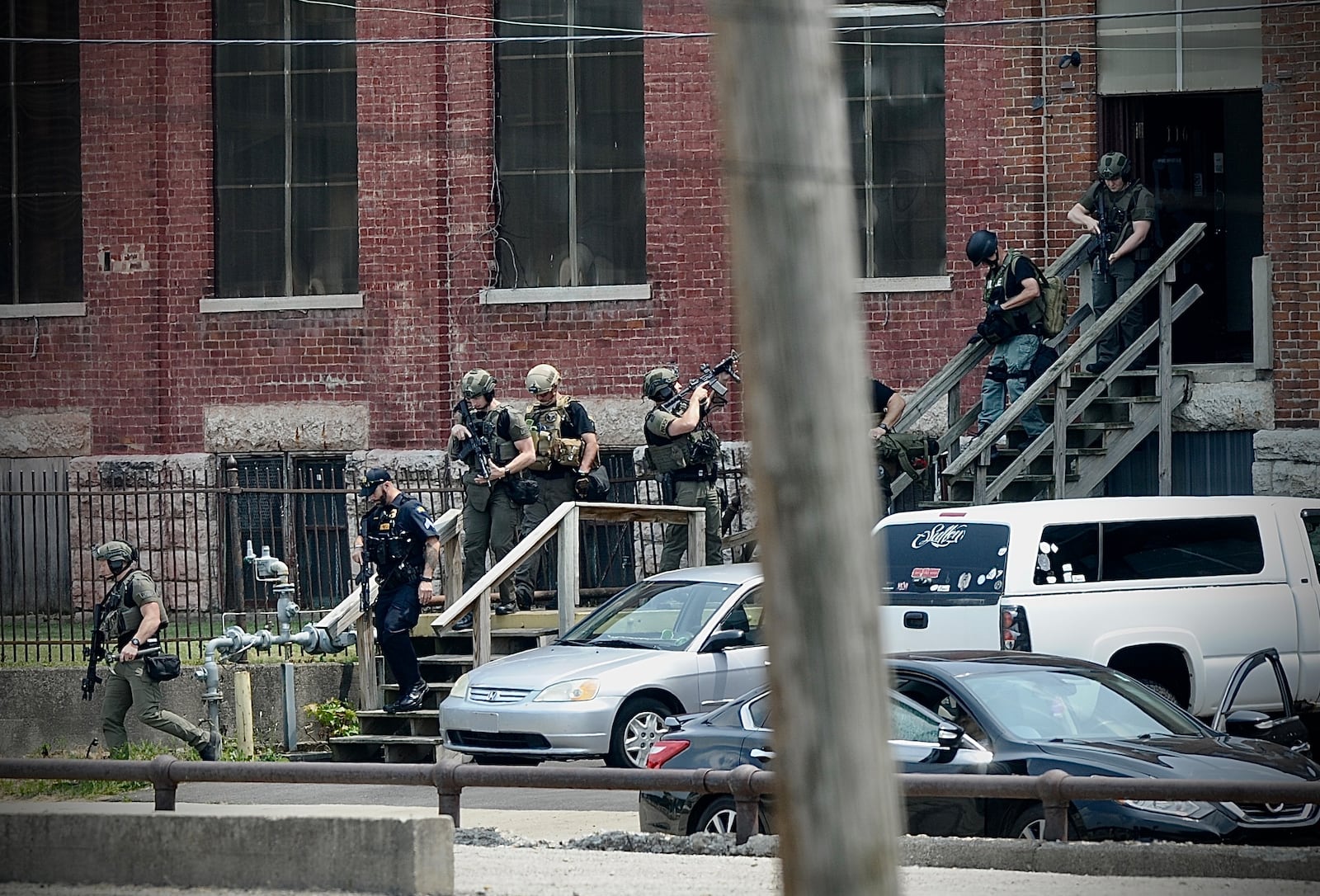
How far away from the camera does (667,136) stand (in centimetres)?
2009

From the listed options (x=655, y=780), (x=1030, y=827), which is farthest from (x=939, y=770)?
(x=655, y=780)

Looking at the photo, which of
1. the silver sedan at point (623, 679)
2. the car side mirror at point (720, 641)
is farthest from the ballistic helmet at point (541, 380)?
the car side mirror at point (720, 641)

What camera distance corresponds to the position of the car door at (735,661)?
13188 mm

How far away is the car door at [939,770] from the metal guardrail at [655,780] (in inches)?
16.6

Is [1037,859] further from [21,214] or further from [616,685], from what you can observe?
[21,214]

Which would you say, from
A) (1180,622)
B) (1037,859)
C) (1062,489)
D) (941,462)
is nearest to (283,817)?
(1037,859)

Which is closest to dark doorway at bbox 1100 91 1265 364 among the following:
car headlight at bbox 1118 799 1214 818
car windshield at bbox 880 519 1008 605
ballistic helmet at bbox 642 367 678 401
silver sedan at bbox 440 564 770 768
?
ballistic helmet at bbox 642 367 678 401

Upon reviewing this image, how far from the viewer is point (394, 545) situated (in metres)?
14.8

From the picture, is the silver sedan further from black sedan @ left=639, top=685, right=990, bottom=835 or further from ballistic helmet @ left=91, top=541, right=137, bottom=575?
ballistic helmet @ left=91, top=541, right=137, bottom=575

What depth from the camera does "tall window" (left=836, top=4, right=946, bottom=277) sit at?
19.6 meters

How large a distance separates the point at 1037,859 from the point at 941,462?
9846 mm

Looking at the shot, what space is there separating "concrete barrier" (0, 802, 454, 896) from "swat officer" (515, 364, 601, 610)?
7544 millimetres

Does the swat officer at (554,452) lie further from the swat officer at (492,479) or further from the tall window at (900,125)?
the tall window at (900,125)

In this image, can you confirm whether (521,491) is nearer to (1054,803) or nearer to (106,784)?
(106,784)
